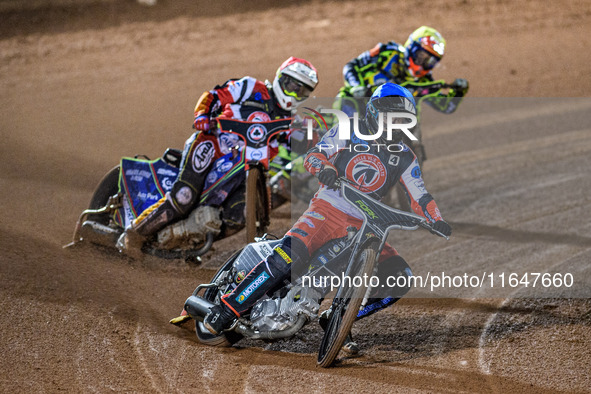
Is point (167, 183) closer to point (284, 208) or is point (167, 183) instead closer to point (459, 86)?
point (284, 208)

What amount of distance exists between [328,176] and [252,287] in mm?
1182

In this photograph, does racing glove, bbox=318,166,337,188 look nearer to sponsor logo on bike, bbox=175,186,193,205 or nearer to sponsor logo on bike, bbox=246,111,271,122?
sponsor logo on bike, bbox=246,111,271,122

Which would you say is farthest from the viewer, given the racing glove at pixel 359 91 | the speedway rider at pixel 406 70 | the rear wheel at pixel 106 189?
the speedway rider at pixel 406 70

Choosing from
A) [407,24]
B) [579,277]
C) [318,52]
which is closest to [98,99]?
[318,52]

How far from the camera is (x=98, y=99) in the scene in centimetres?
1669

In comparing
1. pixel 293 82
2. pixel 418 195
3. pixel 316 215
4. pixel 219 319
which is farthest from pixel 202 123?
pixel 418 195

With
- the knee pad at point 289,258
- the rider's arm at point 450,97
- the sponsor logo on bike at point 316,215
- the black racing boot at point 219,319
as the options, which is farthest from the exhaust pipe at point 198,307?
the rider's arm at point 450,97

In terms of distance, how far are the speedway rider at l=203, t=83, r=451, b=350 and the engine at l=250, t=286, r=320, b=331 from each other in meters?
0.12

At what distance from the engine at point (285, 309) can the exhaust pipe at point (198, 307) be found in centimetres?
44

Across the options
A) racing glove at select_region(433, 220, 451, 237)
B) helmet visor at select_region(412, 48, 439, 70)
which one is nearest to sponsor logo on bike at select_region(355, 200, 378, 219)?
racing glove at select_region(433, 220, 451, 237)

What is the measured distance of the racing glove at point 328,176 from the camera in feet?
21.1

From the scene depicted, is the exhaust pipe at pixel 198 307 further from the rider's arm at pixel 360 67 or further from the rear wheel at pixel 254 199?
the rider's arm at pixel 360 67

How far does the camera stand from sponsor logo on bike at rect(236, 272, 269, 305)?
665cm

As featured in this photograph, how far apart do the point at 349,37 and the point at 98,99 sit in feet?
25.7
